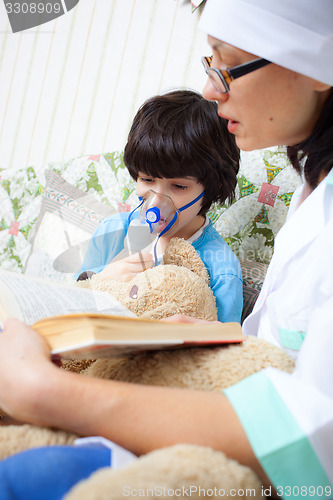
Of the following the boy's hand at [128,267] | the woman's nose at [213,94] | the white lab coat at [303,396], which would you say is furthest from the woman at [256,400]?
the boy's hand at [128,267]

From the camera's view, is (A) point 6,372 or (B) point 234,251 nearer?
(A) point 6,372

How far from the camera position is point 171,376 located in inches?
23.9

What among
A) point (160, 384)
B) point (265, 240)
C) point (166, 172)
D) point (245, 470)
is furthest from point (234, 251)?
point (245, 470)

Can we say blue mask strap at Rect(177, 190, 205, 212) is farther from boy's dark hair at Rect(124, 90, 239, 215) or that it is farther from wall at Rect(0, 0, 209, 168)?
wall at Rect(0, 0, 209, 168)

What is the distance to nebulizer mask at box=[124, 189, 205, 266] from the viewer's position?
1.33 metres

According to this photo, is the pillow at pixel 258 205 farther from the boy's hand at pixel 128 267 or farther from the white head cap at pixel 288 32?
the white head cap at pixel 288 32

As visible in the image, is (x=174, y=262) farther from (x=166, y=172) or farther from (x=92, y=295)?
(x=92, y=295)

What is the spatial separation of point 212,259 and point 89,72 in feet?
4.57

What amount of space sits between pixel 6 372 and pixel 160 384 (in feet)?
0.66

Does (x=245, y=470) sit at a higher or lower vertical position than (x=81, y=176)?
higher

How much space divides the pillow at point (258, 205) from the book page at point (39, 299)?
31.9 inches

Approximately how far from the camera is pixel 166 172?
1.37 meters

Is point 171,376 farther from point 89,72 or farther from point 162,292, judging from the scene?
point 89,72

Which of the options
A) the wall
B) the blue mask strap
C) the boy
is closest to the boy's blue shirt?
the boy
